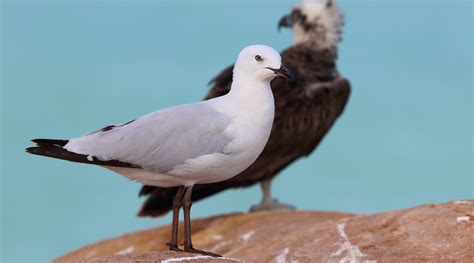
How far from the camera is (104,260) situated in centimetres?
755

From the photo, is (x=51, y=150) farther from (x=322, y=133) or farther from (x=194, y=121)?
(x=322, y=133)

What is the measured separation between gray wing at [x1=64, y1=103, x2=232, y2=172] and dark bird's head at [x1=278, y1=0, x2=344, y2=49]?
6.98 m

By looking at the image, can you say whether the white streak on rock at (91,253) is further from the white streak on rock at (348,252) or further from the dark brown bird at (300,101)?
the white streak on rock at (348,252)

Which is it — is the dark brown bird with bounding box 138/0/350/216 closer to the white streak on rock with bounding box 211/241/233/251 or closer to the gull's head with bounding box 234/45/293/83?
the white streak on rock with bounding box 211/241/233/251

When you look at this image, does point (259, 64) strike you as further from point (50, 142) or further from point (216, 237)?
point (216, 237)

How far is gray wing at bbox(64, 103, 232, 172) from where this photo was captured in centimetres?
746

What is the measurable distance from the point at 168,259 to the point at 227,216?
5.47 meters

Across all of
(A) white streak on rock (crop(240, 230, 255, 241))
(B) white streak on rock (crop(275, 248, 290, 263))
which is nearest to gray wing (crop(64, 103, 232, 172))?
(B) white streak on rock (crop(275, 248, 290, 263))

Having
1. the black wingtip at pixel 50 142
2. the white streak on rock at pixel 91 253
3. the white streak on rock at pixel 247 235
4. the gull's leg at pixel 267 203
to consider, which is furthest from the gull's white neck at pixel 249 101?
the gull's leg at pixel 267 203

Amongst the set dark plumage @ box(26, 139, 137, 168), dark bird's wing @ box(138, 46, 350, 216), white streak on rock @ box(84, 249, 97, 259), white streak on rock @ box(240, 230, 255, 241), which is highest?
dark bird's wing @ box(138, 46, 350, 216)

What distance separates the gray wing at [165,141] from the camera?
7.46m

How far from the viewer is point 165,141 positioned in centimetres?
754

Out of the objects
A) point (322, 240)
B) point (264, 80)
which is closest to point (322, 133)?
point (322, 240)

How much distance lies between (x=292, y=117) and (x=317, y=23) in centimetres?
192
